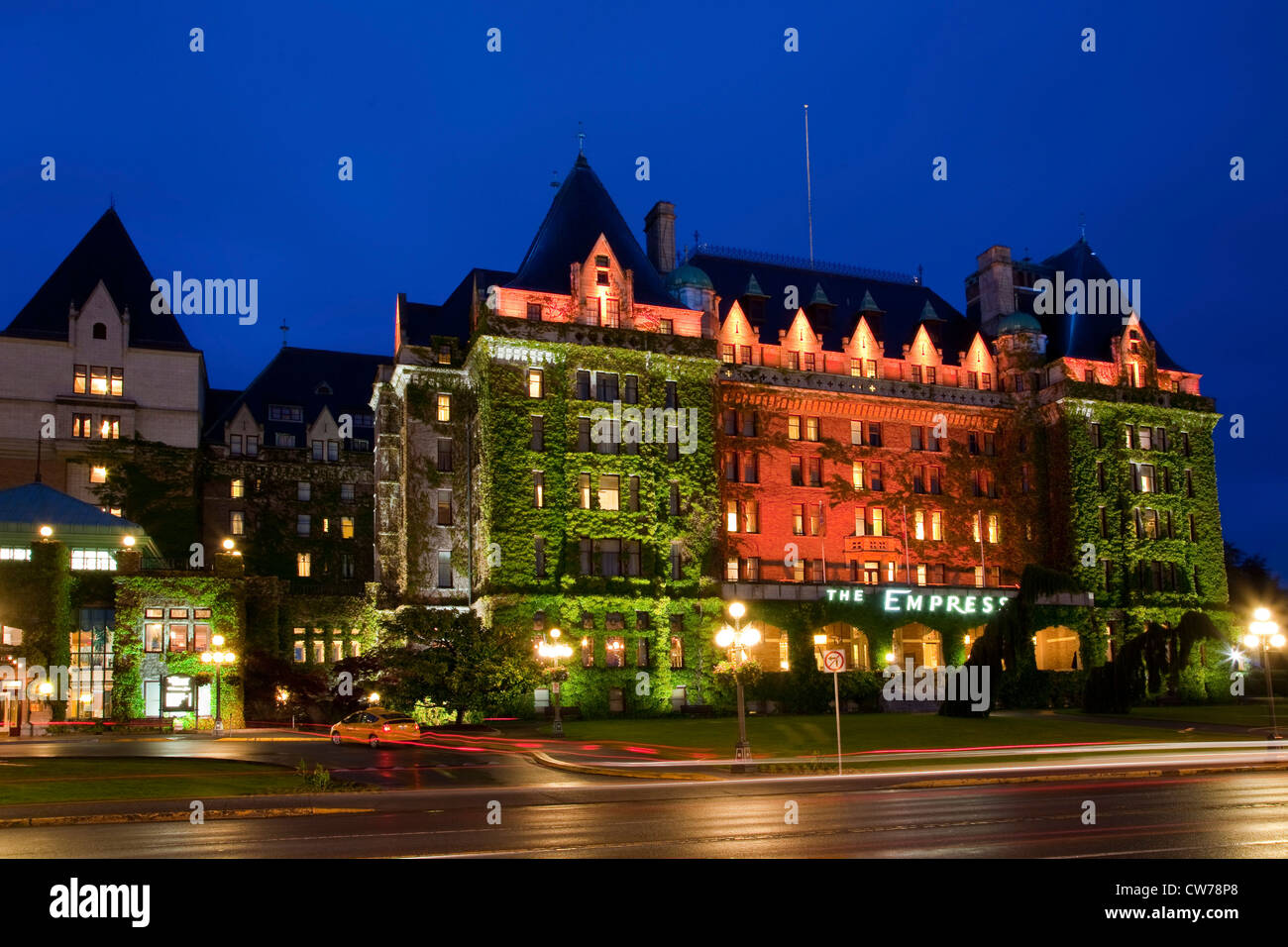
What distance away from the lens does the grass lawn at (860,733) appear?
4072 cm

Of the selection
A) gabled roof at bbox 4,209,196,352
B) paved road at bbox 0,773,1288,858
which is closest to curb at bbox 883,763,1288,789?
paved road at bbox 0,773,1288,858

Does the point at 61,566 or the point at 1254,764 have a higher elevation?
the point at 61,566

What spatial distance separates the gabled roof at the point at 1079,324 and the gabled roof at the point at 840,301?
543 centimetres

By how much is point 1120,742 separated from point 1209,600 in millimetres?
43815

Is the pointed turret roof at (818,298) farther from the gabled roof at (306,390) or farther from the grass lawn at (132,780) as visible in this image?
the grass lawn at (132,780)

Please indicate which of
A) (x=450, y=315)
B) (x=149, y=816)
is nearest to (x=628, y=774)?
(x=149, y=816)

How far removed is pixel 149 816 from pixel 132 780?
22.2ft

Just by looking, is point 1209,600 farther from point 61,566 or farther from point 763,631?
point 61,566

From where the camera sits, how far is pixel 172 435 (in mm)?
80875

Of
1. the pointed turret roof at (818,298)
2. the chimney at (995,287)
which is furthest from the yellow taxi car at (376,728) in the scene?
the chimney at (995,287)

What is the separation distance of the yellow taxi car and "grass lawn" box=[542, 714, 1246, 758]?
658cm

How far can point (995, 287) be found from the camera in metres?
84.6

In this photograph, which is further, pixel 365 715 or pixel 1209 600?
pixel 1209 600

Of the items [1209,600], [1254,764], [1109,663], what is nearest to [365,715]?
[1254,764]
